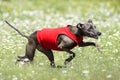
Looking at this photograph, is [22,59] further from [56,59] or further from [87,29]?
[87,29]

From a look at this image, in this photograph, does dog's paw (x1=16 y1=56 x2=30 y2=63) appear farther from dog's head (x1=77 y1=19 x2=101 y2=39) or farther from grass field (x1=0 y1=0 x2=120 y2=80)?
dog's head (x1=77 y1=19 x2=101 y2=39)

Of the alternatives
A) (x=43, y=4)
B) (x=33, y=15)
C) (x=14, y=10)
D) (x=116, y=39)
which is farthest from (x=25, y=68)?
(x=43, y=4)

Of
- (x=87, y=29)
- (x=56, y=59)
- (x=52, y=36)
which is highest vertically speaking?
(x=87, y=29)

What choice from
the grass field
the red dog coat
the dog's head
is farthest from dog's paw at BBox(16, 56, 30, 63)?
the dog's head

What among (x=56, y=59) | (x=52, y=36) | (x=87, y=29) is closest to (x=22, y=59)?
(x=56, y=59)

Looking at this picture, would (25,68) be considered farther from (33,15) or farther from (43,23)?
(33,15)

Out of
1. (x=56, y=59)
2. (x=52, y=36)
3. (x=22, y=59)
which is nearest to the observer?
(x=52, y=36)

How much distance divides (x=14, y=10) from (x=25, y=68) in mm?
11991

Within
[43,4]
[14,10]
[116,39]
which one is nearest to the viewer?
[116,39]

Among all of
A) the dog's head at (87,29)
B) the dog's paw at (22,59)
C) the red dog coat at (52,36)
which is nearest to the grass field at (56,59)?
Result: the dog's paw at (22,59)

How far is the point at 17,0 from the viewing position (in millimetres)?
26188

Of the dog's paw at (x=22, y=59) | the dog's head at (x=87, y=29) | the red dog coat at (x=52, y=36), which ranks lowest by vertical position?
the dog's paw at (x=22, y=59)

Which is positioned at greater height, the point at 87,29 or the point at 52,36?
the point at 87,29

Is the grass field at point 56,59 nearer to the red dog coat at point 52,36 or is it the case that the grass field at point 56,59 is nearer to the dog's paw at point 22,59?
the dog's paw at point 22,59
